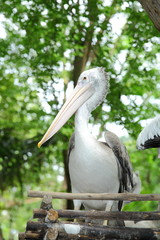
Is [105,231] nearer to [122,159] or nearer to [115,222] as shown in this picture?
[115,222]

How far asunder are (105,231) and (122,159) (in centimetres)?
166

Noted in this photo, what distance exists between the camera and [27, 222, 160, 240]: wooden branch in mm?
3792

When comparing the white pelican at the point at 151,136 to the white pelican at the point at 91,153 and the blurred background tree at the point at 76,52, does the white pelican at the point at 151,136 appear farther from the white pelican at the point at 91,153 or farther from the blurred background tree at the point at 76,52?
the blurred background tree at the point at 76,52

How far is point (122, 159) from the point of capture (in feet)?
17.7

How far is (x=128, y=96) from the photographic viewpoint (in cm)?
809

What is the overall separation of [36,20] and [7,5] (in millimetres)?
568

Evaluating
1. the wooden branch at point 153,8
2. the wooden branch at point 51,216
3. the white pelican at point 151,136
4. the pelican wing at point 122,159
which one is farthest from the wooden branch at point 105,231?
→ the wooden branch at point 153,8

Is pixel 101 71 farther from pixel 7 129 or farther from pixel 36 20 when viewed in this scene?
pixel 7 129

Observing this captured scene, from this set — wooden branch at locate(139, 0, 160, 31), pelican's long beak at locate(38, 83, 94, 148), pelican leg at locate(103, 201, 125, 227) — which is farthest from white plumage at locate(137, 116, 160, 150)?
pelican's long beak at locate(38, 83, 94, 148)

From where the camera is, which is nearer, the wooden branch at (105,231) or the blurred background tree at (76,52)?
the wooden branch at (105,231)

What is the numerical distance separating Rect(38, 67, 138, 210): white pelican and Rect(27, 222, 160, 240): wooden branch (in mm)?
1321

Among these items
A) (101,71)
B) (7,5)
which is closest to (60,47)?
(7,5)

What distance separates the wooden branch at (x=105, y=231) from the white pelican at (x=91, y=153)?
1321 mm

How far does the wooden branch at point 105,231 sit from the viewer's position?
3.79m
